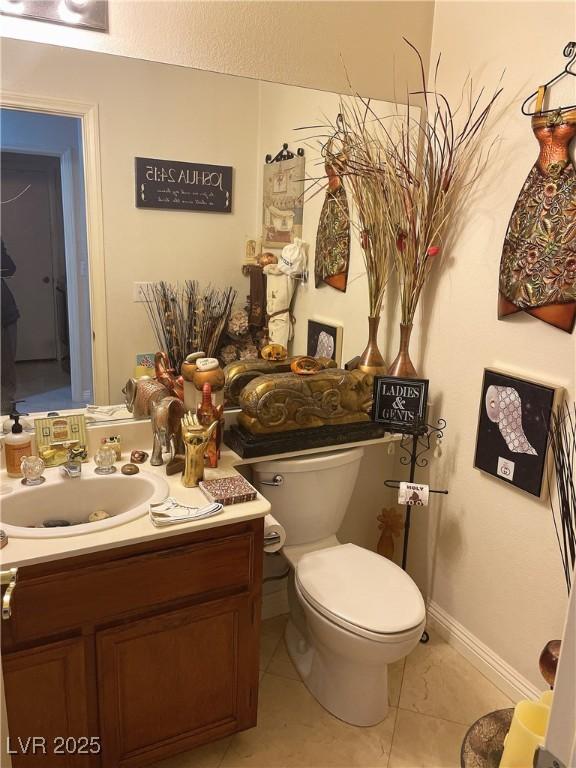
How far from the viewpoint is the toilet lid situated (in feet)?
5.53

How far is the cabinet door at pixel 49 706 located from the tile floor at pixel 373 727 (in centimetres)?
38

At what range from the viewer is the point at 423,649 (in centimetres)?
222

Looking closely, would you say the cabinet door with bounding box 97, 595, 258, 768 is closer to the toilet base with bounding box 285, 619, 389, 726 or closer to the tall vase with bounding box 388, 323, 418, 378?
the toilet base with bounding box 285, 619, 389, 726

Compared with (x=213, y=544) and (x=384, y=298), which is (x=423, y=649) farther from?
(x=384, y=298)

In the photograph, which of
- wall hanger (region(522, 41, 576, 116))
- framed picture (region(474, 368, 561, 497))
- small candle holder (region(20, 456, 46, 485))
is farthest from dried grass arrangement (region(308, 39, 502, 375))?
small candle holder (region(20, 456, 46, 485))

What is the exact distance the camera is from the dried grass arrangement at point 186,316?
1868 millimetres

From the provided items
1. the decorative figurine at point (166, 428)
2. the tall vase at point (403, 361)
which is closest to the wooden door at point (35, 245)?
the decorative figurine at point (166, 428)

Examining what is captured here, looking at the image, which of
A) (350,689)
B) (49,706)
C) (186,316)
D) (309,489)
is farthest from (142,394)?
(350,689)

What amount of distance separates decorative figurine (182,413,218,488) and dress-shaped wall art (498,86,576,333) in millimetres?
1078

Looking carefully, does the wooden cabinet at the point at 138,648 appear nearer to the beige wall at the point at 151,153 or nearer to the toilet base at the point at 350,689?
the toilet base at the point at 350,689

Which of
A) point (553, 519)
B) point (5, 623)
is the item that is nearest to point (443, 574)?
point (553, 519)

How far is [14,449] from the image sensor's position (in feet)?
5.22

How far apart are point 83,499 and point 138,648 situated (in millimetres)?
438

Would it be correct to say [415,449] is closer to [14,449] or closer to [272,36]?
[14,449]
